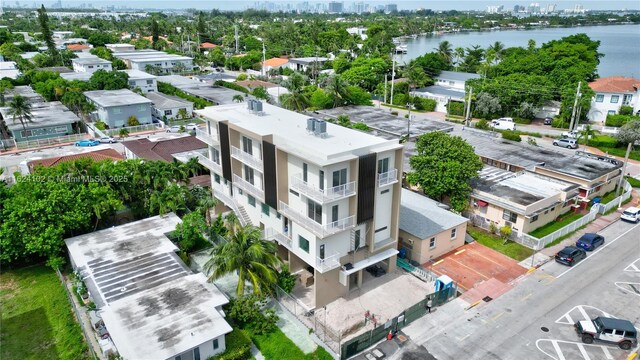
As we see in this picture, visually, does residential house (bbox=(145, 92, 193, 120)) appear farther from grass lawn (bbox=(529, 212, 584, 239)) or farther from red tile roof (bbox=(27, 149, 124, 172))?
grass lawn (bbox=(529, 212, 584, 239))

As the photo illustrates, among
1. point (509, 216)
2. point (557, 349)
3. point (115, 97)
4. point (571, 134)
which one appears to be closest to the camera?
point (557, 349)

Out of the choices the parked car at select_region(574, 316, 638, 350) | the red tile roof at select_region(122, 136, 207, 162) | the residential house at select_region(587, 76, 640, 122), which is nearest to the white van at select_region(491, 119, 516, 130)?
the residential house at select_region(587, 76, 640, 122)

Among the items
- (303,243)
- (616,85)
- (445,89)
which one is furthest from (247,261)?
(445,89)

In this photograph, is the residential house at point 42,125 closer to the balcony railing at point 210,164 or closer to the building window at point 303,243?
the balcony railing at point 210,164

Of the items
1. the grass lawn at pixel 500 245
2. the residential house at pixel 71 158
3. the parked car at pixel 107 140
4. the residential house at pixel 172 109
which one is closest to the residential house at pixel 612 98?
the grass lawn at pixel 500 245

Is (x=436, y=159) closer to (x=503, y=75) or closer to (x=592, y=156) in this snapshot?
(x=592, y=156)

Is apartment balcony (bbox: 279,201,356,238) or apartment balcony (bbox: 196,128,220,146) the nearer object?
apartment balcony (bbox: 279,201,356,238)

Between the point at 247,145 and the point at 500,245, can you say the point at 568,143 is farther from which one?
the point at 247,145
